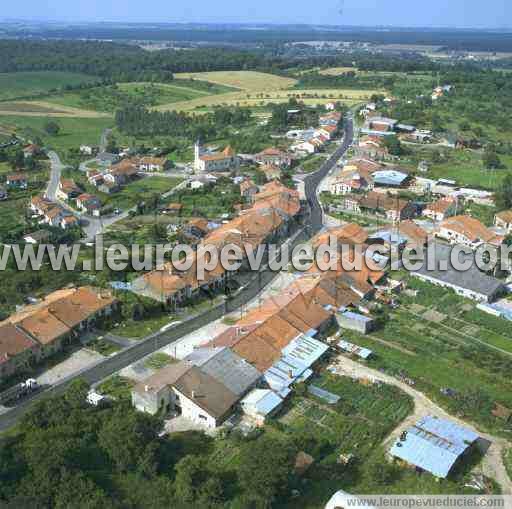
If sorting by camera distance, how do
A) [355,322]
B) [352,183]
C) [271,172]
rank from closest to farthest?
[355,322], [352,183], [271,172]

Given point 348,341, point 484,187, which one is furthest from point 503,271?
point 484,187

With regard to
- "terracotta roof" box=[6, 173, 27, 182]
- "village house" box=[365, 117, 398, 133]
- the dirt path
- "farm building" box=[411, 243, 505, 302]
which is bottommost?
the dirt path

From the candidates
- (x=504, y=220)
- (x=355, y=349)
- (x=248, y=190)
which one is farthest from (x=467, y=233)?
(x=248, y=190)

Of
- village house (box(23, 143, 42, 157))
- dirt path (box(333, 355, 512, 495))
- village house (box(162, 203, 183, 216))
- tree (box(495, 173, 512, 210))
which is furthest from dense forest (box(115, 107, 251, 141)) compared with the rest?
dirt path (box(333, 355, 512, 495))

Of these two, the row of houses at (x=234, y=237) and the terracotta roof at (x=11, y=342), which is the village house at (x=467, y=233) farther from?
the terracotta roof at (x=11, y=342)

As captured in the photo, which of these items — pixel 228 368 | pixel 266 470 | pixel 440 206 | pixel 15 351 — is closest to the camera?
pixel 266 470

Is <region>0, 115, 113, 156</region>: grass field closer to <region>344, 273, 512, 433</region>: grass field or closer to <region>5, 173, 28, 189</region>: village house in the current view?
<region>5, 173, 28, 189</region>: village house

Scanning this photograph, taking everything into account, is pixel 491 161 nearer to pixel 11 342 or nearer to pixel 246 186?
pixel 246 186
